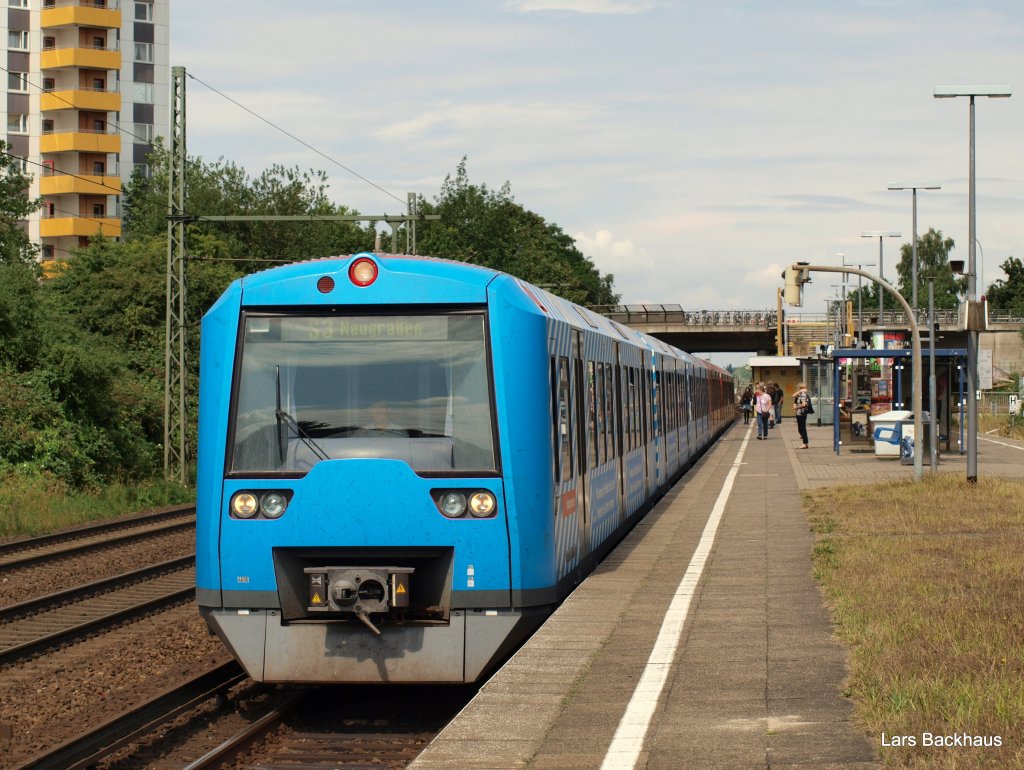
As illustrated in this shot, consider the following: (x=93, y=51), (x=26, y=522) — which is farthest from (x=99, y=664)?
(x=93, y=51)

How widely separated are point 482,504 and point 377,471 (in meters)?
0.67

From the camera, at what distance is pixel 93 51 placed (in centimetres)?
7106

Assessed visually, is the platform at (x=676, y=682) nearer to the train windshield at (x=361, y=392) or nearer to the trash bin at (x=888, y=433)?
the train windshield at (x=361, y=392)

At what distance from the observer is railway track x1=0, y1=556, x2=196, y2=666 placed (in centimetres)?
1201

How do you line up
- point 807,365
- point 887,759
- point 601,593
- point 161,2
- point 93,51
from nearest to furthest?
point 887,759 < point 601,593 < point 807,365 < point 93,51 < point 161,2

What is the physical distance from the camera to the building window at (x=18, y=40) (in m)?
72.2

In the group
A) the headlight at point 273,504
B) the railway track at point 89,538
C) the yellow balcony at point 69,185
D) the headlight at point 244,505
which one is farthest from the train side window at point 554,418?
the yellow balcony at point 69,185

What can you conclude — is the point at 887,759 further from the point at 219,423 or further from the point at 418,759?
the point at 219,423

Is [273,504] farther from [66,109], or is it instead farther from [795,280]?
[66,109]

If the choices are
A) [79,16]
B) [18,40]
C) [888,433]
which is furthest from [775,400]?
[18,40]

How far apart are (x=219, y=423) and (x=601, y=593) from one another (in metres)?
3.20

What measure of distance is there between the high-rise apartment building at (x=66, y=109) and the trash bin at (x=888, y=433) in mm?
48667

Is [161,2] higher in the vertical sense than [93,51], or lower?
higher

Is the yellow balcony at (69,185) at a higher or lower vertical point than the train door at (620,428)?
higher
